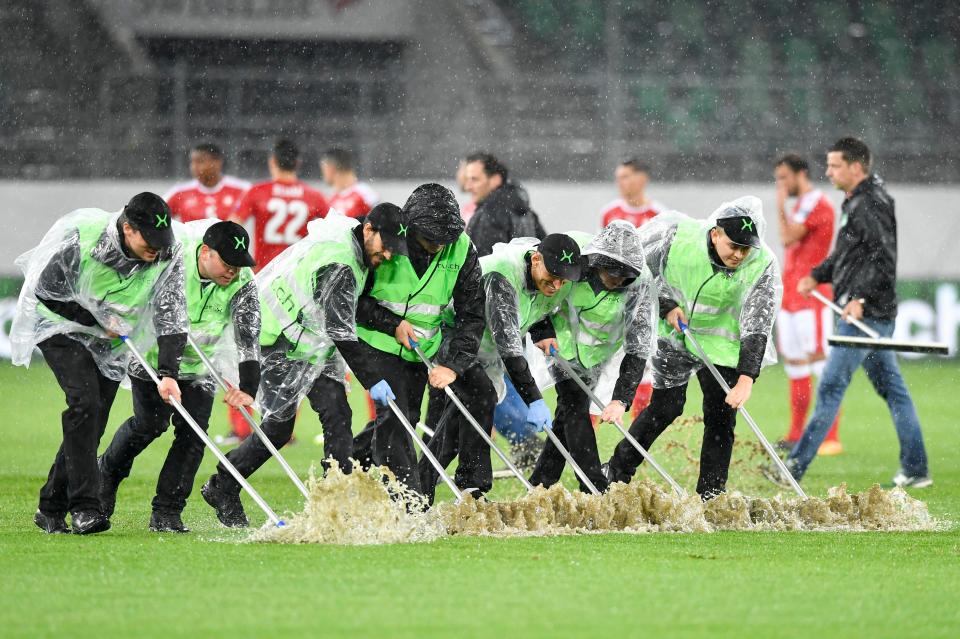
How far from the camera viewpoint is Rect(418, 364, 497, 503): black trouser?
7.97 m

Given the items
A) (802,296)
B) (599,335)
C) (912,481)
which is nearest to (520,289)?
(599,335)

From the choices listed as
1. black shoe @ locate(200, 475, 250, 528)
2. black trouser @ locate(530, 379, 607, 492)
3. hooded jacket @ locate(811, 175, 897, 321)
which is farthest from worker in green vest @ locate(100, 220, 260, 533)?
hooded jacket @ locate(811, 175, 897, 321)

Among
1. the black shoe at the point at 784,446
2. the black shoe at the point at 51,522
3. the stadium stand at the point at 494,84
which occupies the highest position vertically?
the stadium stand at the point at 494,84

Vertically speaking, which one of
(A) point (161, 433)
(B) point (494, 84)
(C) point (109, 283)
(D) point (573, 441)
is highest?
(B) point (494, 84)

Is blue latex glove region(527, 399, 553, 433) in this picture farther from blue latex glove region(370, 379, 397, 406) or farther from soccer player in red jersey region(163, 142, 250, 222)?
soccer player in red jersey region(163, 142, 250, 222)

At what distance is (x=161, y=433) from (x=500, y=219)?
11.8 ft

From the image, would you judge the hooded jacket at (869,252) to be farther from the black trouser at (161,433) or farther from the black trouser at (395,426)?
the black trouser at (161,433)

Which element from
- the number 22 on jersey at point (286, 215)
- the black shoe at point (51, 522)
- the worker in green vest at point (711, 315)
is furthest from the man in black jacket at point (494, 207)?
the black shoe at point (51, 522)

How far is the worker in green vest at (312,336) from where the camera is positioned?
7.19 meters

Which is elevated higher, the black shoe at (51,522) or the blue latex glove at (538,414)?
the blue latex glove at (538,414)

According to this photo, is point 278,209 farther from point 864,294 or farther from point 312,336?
point 864,294

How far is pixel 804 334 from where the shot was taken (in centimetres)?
1195

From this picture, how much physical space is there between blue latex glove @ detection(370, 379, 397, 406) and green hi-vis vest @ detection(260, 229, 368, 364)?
39 cm

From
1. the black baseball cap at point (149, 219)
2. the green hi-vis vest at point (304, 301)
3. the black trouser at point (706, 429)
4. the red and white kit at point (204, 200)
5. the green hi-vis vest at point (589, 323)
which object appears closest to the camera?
the black baseball cap at point (149, 219)
